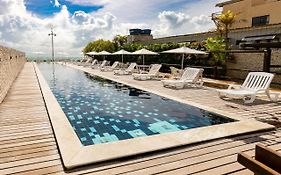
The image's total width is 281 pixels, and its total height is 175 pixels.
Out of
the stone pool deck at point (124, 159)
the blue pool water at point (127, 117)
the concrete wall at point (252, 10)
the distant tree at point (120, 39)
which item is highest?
the concrete wall at point (252, 10)

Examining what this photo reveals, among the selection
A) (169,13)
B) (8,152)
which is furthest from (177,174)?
(169,13)

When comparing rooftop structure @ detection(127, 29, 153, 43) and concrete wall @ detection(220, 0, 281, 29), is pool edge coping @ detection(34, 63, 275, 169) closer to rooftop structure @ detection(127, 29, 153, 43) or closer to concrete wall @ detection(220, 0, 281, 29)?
concrete wall @ detection(220, 0, 281, 29)

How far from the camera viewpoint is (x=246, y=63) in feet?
48.8

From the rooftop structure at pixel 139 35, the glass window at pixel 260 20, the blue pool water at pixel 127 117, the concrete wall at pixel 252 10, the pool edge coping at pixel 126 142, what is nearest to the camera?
the pool edge coping at pixel 126 142

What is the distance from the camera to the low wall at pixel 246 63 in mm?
13742

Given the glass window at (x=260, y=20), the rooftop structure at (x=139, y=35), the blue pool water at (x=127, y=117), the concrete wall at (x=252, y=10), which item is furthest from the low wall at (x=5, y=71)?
the rooftop structure at (x=139, y=35)

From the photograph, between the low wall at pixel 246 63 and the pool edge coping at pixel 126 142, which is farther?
the low wall at pixel 246 63

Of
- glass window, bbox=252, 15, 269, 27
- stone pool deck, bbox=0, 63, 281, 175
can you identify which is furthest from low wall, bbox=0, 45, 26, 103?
glass window, bbox=252, 15, 269, 27

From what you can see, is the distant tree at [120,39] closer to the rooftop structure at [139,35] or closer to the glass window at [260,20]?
the rooftop structure at [139,35]

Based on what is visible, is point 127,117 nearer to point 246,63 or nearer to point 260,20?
point 246,63

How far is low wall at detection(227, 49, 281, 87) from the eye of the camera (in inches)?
541

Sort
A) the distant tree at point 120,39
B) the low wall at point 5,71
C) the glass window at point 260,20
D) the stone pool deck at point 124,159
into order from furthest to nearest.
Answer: the distant tree at point 120,39 < the glass window at point 260,20 < the low wall at point 5,71 < the stone pool deck at point 124,159

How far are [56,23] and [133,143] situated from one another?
3779cm

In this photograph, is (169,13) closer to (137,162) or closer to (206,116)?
(206,116)
